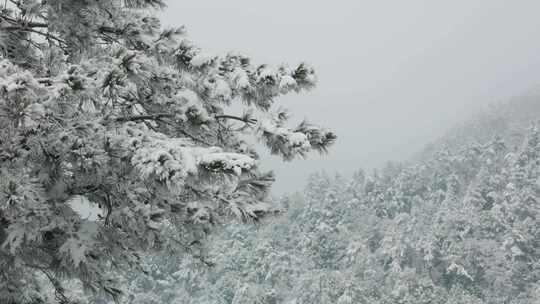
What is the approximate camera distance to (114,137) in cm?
327

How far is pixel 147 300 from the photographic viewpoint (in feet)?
142

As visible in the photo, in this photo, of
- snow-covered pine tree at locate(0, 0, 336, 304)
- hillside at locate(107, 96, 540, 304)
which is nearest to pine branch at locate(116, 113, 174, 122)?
snow-covered pine tree at locate(0, 0, 336, 304)

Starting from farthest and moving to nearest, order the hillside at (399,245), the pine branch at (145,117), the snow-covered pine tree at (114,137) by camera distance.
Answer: the hillside at (399,245), the pine branch at (145,117), the snow-covered pine tree at (114,137)

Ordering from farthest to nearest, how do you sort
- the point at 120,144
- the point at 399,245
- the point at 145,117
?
the point at 399,245 < the point at 145,117 < the point at 120,144

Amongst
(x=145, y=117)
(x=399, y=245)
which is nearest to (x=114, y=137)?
(x=145, y=117)

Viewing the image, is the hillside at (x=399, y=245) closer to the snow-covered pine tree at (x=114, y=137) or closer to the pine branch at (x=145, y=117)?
the snow-covered pine tree at (x=114, y=137)

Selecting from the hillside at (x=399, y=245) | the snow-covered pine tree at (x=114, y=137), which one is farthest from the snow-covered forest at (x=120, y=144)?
the hillside at (x=399, y=245)

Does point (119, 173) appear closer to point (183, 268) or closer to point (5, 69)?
point (5, 69)

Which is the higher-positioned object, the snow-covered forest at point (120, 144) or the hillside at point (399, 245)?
the snow-covered forest at point (120, 144)

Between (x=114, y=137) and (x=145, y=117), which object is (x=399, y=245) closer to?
(x=145, y=117)

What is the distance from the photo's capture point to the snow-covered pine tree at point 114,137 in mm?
2877

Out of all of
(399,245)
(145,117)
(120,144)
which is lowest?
(399,245)

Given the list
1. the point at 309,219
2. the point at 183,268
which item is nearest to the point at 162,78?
the point at 183,268

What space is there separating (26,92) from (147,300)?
43.5m
